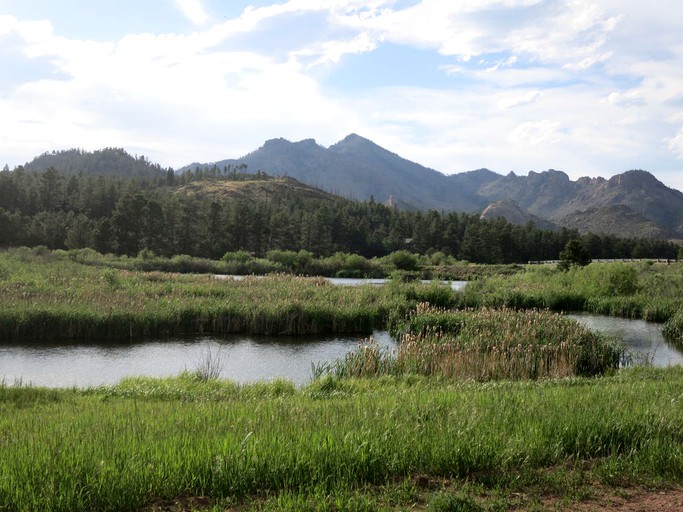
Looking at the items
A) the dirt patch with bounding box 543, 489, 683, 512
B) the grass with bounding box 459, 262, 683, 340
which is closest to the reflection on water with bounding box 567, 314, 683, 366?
the grass with bounding box 459, 262, 683, 340

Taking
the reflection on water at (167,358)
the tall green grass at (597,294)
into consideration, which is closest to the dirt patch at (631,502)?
the reflection on water at (167,358)

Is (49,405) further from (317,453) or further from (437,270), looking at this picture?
(437,270)

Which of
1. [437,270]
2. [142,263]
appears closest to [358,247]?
[437,270]

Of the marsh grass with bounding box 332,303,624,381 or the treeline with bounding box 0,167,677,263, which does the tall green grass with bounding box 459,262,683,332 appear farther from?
the treeline with bounding box 0,167,677,263

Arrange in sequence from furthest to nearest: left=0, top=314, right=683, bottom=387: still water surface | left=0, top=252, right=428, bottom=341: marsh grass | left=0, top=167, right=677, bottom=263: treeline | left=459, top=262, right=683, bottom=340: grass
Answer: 1. left=0, top=167, right=677, bottom=263: treeline
2. left=459, top=262, right=683, bottom=340: grass
3. left=0, top=252, right=428, bottom=341: marsh grass
4. left=0, top=314, right=683, bottom=387: still water surface

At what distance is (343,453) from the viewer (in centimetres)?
757

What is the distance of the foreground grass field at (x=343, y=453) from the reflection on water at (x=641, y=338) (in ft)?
39.6

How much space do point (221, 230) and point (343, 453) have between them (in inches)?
4049

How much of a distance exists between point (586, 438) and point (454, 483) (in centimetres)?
261

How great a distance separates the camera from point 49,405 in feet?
39.1

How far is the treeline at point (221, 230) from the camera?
92.8 meters

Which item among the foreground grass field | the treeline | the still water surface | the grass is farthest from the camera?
the treeline

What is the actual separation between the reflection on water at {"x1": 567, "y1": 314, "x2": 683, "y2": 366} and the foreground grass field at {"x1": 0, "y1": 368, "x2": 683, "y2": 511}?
39.6ft

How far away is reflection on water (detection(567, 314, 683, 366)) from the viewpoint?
23156mm
